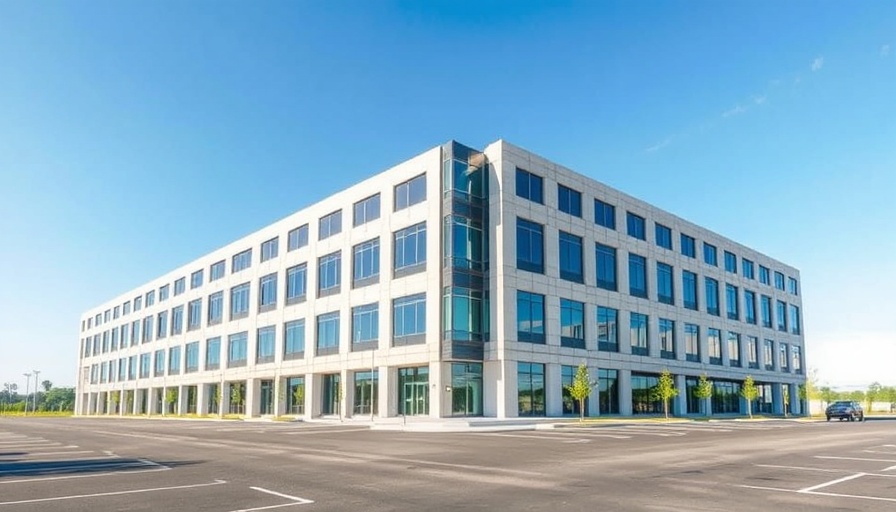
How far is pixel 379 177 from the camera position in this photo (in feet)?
165

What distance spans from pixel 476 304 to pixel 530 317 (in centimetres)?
380

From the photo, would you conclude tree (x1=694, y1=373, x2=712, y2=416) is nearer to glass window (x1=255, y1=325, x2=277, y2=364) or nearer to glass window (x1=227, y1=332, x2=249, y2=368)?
glass window (x1=255, y1=325, x2=277, y2=364)

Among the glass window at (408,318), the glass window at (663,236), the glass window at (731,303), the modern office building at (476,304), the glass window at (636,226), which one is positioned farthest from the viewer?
the glass window at (731,303)

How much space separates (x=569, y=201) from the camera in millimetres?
49562

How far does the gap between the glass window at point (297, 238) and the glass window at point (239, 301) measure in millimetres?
9112

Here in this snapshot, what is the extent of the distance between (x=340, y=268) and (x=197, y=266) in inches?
1238

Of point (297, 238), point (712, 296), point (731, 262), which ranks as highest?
point (297, 238)

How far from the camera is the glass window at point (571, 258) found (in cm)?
4806

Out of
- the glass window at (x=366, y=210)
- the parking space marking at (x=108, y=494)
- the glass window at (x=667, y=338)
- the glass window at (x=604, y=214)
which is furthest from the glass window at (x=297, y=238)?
the parking space marking at (x=108, y=494)

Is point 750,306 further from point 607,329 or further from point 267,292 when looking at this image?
point 267,292

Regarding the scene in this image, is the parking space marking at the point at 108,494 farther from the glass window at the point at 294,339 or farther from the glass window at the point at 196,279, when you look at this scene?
the glass window at the point at 196,279

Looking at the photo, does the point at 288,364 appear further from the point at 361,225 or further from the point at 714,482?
the point at 714,482

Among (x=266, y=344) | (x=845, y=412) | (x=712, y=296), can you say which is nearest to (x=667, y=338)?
(x=712, y=296)

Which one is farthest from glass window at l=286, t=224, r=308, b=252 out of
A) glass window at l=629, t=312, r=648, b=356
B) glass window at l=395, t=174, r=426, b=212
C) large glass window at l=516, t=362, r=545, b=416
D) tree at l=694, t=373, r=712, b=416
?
tree at l=694, t=373, r=712, b=416
